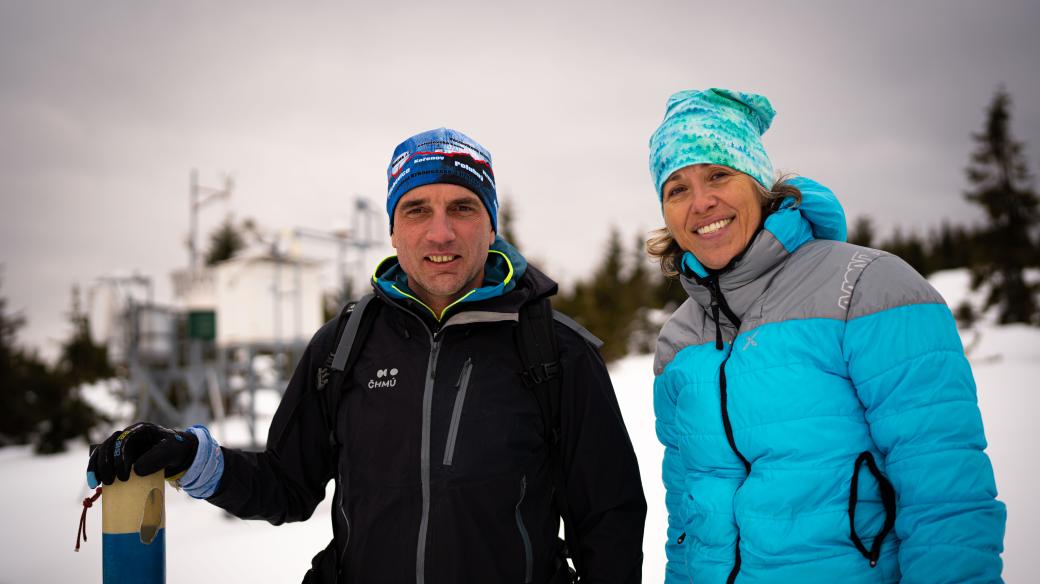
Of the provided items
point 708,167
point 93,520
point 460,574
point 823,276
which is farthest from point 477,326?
point 93,520

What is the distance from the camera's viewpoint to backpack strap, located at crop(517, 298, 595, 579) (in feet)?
7.92

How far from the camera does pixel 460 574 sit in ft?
7.11

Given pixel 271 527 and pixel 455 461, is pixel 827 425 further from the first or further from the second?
pixel 271 527

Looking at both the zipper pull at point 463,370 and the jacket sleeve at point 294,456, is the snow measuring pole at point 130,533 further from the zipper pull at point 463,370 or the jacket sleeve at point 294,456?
the zipper pull at point 463,370

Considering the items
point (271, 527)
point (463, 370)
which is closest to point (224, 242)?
point (271, 527)

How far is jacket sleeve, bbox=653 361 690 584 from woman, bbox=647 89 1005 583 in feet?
0.03

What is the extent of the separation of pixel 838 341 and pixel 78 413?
25365 millimetres

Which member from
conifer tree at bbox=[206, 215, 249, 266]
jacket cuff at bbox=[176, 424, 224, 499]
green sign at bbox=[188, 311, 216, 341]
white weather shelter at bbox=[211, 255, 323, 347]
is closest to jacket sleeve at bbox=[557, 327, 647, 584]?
jacket cuff at bbox=[176, 424, 224, 499]

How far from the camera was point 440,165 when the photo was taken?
262cm

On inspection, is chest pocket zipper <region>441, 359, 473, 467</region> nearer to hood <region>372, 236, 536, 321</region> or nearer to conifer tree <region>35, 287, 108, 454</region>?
hood <region>372, 236, 536, 321</region>

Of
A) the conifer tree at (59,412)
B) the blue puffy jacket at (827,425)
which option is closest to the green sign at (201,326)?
the conifer tree at (59,412)

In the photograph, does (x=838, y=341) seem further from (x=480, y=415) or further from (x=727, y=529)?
(x=480, y=415)

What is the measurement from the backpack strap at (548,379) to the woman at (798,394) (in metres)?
0.45

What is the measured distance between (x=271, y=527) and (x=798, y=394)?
940cm
